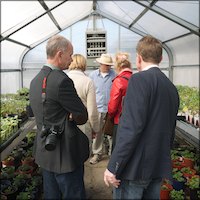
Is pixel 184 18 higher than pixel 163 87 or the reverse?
higher

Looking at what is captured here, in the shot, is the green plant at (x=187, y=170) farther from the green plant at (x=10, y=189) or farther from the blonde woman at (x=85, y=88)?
the green plant at (x=10, y=189)

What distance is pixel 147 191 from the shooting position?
1623 mm

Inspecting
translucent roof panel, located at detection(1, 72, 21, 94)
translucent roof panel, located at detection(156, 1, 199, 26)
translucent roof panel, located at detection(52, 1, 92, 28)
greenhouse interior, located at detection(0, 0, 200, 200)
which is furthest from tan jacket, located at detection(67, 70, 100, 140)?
translucent roof panel, located at detection(1, 72, 21, 94)

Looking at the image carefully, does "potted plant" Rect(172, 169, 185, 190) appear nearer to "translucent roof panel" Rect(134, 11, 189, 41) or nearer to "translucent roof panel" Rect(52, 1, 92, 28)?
"translucent roof panel" Rect(134, 11, 189, 41)

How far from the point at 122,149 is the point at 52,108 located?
54cm

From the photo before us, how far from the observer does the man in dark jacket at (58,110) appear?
1634 millimetres

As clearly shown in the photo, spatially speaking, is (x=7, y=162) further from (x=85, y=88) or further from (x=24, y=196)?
(x=85, y=88)

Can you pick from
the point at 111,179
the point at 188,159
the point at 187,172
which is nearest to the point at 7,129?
the point at 111,179

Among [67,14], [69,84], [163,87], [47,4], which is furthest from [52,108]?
[67,14]

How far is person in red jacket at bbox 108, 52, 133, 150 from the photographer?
2461 millimetres

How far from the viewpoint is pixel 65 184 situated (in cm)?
182

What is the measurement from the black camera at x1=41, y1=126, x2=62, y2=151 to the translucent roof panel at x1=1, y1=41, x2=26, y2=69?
396cm

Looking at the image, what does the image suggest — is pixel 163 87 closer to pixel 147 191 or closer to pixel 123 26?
pixel 147 191

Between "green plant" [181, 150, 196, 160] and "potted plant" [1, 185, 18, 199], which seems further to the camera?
"green plant" [181, 150, 196, 160]
